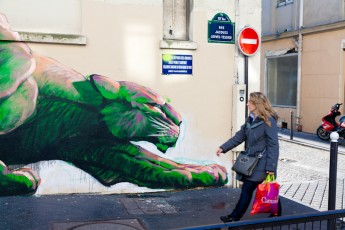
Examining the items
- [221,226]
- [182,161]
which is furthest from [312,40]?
[221,226]

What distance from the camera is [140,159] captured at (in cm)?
702

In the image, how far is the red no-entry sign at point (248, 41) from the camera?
7398 millimetres

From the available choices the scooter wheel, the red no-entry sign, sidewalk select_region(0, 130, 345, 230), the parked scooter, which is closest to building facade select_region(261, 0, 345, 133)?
the parked scooter

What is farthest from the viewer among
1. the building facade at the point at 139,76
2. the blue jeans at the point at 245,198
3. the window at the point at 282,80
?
the window at the point at 282,80

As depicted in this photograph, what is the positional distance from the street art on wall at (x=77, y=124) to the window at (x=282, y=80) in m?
12.0

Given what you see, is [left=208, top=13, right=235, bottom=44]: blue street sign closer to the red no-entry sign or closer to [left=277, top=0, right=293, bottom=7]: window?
the red no-entry sign

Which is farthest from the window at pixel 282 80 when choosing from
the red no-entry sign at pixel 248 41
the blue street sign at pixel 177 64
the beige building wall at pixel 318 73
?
the blue street sign at pixel 177 64

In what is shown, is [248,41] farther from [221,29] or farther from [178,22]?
[178,22]

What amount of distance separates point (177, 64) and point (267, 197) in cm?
285

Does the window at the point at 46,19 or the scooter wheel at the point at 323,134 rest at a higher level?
the window at the point at 46,19

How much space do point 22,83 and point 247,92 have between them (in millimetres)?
3659

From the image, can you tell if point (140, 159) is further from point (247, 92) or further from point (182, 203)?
point (247, 92)

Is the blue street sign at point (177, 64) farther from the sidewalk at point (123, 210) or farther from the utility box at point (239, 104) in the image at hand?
the sidewalk at point (123, 210)

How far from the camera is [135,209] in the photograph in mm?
6203
